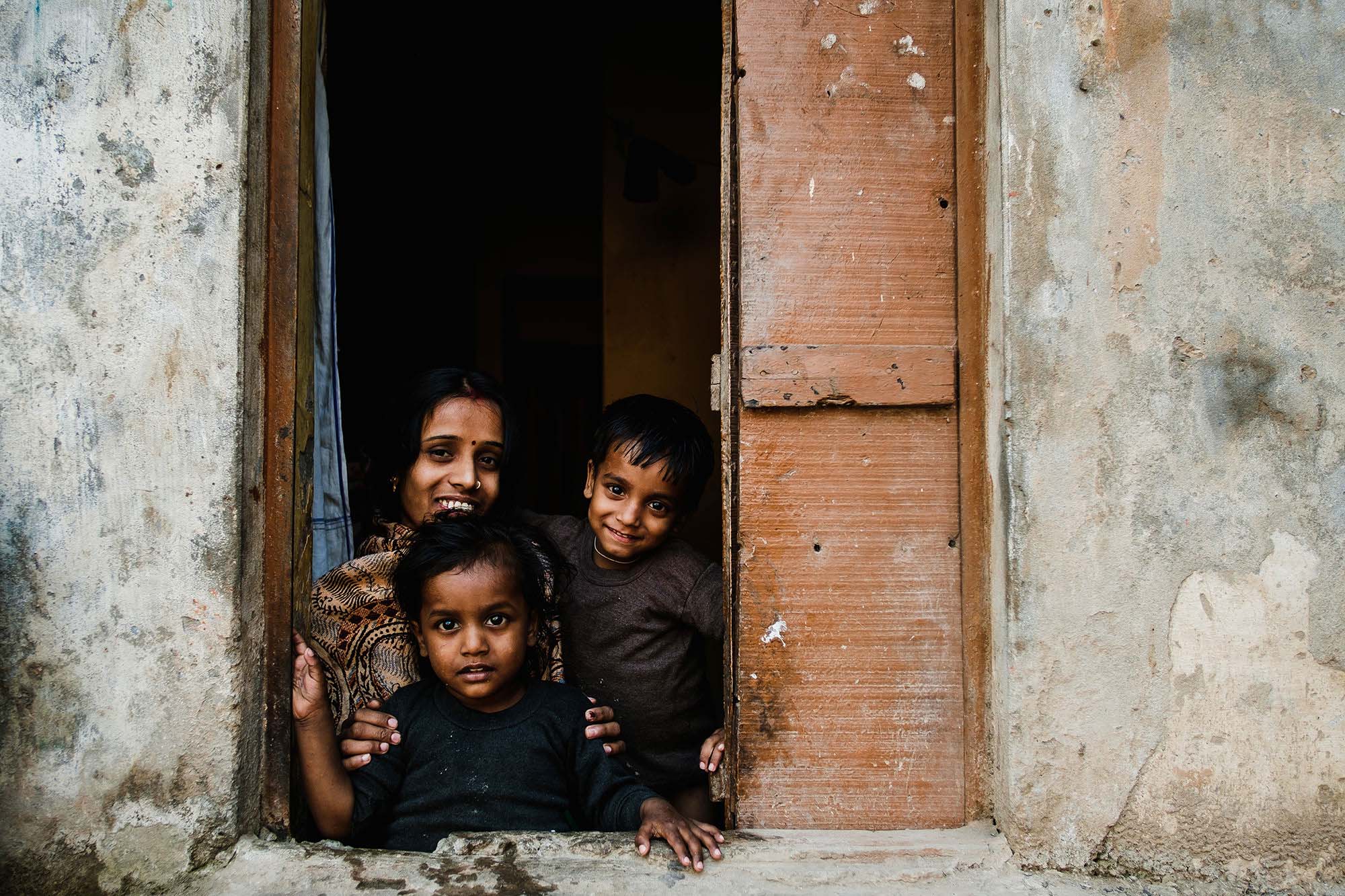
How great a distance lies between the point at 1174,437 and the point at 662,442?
118 centimetres

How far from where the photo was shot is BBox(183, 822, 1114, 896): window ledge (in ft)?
6.09

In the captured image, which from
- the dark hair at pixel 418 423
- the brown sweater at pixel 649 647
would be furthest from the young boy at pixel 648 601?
the dark hair at pixel 418 423

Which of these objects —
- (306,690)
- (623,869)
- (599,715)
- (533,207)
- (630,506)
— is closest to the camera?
(623,869)

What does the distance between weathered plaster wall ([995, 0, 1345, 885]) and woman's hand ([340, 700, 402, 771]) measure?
4.34 ft

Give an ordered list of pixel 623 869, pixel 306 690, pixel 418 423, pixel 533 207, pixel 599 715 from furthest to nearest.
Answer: pixel 533 207, pixel 418 423, pixel 599 715, pixel 306 690, pixel 623 869

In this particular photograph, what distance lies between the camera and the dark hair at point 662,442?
2514mm

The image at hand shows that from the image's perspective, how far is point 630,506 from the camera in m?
2.51

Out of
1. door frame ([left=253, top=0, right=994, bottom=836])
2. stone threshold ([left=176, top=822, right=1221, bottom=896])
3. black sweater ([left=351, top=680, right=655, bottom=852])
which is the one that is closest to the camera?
stone threshold ([left=176, top=822, right=1221, bottom=896])

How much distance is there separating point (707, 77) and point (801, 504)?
319 cm

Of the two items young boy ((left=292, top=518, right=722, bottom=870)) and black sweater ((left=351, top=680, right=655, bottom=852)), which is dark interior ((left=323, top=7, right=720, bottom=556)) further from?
black sweater ((left=351, top=680, right=655, bottom=852))

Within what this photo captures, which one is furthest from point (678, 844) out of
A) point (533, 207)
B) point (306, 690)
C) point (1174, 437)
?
point (533, 207)

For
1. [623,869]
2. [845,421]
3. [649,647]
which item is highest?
[845,421]

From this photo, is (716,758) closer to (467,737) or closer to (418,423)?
(467,737)

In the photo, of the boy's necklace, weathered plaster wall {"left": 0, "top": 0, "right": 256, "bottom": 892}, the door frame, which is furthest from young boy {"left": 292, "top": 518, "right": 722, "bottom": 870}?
the boy's necklace
